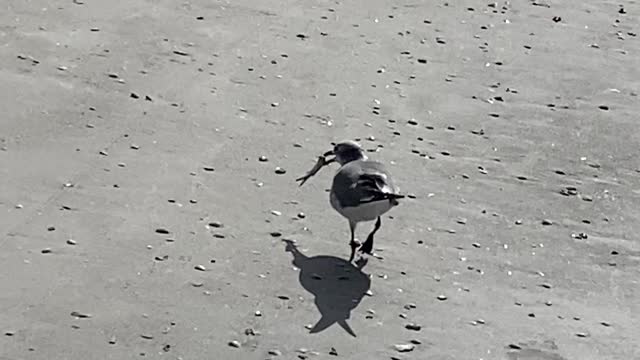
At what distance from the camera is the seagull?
5.49 metres

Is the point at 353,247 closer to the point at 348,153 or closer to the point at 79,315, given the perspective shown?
the point at 348,153

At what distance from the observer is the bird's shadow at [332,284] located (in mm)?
5297

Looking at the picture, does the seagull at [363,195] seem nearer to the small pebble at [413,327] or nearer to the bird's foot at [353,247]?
the bird's foot at [353,247]

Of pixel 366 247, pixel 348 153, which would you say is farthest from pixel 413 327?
pixel 348 153

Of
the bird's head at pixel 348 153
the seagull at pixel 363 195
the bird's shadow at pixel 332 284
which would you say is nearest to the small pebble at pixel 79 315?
the bird's shadow at pixel 332 284

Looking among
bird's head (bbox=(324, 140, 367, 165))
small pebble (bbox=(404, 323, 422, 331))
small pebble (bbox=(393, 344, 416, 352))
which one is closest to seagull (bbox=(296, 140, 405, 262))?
bird's head (bbox=(324, 140, 367, 165))

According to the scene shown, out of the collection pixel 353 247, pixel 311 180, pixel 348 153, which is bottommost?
pixel 311 180

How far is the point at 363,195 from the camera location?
550 centimetres

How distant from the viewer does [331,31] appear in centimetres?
822

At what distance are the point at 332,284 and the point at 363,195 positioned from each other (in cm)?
36

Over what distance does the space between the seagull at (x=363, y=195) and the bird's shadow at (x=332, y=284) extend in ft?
0.30

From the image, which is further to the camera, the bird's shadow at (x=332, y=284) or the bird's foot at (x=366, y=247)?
the bird's foot at (x=366, y=247)

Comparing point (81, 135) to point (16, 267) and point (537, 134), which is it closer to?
point (16, 267)

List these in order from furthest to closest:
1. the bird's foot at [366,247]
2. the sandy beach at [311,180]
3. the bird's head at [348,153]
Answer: the bird's head at [348,153]
the bird's foot at [366,247]
the sandy beach at [311,180]
